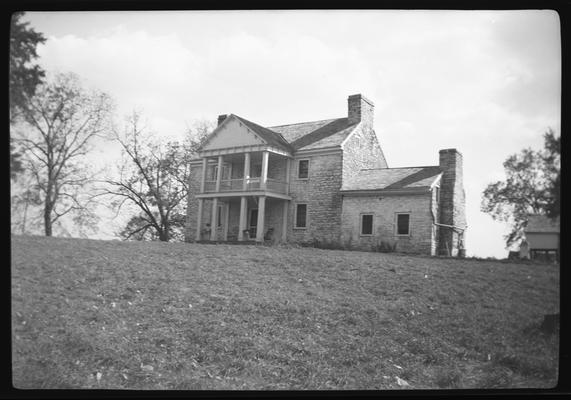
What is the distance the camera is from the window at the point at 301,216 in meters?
5.80

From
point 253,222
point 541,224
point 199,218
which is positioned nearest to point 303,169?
point 253,222

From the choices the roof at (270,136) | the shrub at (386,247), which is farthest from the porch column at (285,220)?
the shrub at (386,247)

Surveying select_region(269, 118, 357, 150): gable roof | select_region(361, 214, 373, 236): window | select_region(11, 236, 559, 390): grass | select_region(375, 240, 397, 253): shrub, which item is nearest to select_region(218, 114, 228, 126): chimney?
select_region(269, 118, 357, 150): gable roof

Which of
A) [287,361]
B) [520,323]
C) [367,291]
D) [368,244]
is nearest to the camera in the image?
[287,361]

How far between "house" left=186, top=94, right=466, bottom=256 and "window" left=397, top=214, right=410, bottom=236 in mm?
13

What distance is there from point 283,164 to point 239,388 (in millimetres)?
2854

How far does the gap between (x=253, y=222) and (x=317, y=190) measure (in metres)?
0.93

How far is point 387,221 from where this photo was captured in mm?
5691

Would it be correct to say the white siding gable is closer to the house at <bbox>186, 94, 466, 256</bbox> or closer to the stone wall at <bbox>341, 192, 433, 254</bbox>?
the house at <bbox>186, 94, 466, 256</bbox>

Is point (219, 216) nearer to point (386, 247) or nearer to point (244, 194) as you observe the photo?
point (244, 194)

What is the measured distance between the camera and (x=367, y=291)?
6.28m
